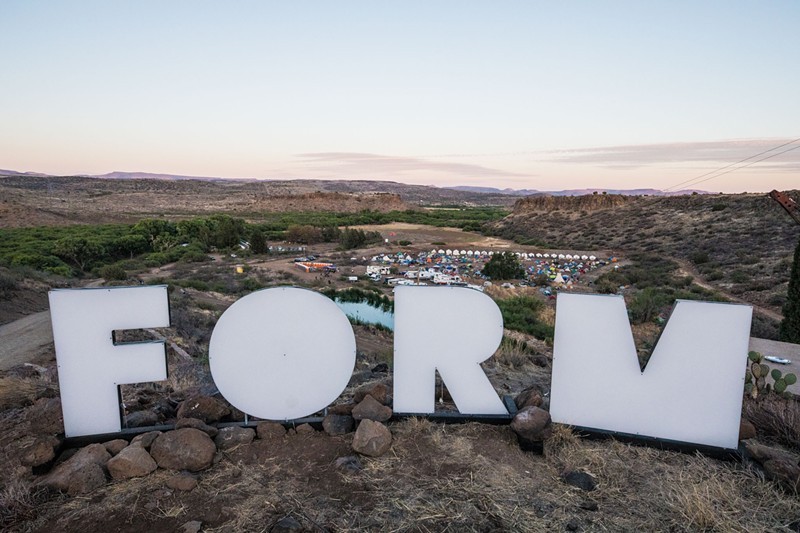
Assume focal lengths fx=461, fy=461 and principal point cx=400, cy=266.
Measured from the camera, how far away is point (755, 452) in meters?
4.69

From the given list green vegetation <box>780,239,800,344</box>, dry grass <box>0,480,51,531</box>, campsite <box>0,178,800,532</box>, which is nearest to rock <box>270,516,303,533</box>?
campsite <box>0,178,800,532</box>

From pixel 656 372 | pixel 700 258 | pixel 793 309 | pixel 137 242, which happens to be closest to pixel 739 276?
pixel 700 258

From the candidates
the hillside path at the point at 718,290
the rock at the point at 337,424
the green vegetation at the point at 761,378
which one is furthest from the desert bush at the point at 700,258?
the rock at the point at 337,424

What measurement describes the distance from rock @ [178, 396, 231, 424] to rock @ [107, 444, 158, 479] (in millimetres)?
908

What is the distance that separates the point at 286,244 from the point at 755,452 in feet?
Result: 158

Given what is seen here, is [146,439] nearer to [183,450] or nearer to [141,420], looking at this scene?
[183,450]

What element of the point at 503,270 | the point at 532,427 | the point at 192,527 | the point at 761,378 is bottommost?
the point at 503,270

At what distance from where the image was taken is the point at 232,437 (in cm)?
496

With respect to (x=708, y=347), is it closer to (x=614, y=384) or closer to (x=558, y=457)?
(x=614, y=384)

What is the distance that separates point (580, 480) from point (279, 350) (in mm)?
3357

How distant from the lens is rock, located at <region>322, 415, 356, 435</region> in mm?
5211

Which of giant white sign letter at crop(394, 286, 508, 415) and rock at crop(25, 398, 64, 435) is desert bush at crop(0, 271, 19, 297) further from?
giant white sign letter at crop(394, 286, 508, 415)

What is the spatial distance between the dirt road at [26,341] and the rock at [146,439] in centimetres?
719

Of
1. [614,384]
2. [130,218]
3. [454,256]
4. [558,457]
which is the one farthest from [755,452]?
[130,218]
